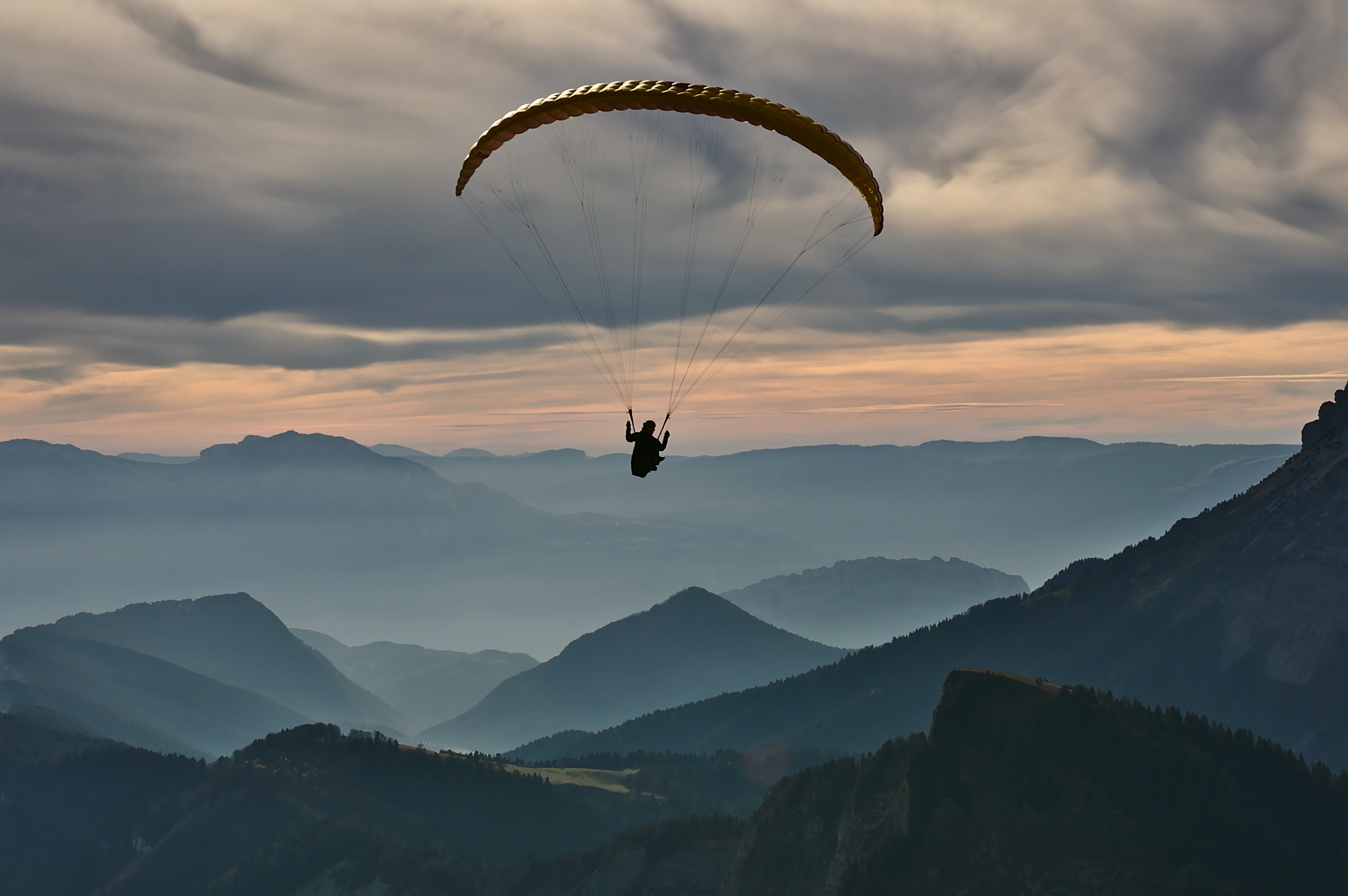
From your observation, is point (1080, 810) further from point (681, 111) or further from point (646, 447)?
point (681, 111)

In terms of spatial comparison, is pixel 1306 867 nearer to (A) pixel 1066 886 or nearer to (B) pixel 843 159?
(A) pixel 1066 886

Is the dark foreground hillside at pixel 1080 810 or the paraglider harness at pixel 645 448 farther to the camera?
Result: the dark foreground hillside at pixel 1080 810

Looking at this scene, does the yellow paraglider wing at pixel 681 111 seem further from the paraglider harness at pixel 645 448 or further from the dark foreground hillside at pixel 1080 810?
the dark foreground hillside at pixel 1080 810

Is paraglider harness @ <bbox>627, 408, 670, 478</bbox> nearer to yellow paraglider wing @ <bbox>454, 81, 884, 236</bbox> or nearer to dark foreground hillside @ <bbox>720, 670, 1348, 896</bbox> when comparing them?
yellow paraglider wing @ <bbox>454, 81, 884, 236</bbox>

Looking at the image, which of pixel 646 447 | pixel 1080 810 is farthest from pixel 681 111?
pixel 1080 810

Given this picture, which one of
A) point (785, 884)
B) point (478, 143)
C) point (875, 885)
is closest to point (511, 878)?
point (785, 884)

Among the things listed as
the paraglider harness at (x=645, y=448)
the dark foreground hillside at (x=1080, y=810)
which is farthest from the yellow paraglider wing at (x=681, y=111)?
the dark foreground hillside at (x=1080, y=810)
